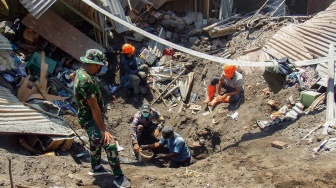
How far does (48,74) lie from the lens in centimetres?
1059

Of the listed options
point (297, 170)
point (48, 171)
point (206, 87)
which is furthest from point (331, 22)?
point (48, 171)

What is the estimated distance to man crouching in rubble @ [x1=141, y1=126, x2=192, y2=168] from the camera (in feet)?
29.5

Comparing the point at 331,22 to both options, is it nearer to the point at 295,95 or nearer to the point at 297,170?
the point at 295,95

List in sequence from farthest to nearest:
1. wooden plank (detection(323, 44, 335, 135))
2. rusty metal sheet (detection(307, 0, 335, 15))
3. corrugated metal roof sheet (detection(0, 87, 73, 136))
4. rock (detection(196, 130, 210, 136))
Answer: rusty metal sheet (detection(307, 0, 335, 15))
rock (detection(196, 130, 210, 136))
wooden plank (detection(323, 44, 335, 135))
corrugated metal roof sheet (detection(0, 87, 73, 136))

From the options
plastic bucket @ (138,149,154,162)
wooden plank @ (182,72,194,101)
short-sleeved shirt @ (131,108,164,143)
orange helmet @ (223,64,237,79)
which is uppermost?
orange helmet @ (223,64,237,79)

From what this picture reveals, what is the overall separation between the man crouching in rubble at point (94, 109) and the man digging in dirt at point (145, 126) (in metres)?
2.45

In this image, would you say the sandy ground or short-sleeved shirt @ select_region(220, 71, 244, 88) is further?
short-sleeved shirt @ select_region(220, 71, 244, 88)

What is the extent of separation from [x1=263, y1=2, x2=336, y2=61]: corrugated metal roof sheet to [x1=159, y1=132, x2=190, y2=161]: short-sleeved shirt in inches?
137

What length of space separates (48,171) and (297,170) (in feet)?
12.5

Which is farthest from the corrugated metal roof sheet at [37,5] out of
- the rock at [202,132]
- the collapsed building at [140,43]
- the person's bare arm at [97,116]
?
the person's bare arm at [97,116]

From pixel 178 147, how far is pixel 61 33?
4.49 metres

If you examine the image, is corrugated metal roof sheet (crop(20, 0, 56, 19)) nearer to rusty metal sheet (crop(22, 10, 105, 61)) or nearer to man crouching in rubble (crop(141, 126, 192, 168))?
rusty metal sheet (crop(22, 10, 105, 61))

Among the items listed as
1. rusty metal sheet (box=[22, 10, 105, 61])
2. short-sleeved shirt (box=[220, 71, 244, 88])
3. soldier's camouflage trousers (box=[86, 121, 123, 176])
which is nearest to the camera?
soldier's camouflage trousers (box=[86, 121, 123, 176])

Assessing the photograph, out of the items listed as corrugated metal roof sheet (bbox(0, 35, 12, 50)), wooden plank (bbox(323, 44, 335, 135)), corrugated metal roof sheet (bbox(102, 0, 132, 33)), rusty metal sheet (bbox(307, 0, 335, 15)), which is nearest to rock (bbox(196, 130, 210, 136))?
wooden plank (bbox(323, 44, 335, 135))
